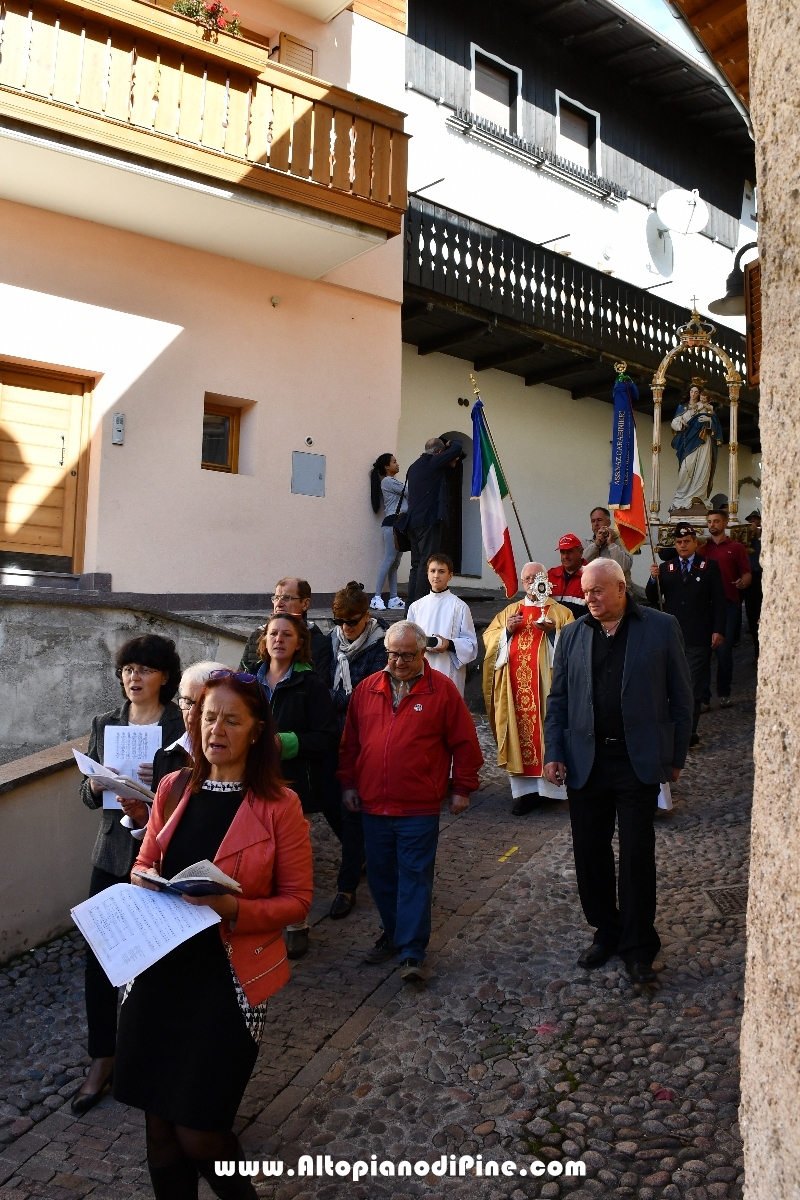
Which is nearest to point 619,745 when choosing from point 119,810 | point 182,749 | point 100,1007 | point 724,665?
point 182,749

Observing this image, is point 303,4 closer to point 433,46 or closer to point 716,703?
point 433,46

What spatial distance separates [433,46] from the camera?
15688 mm

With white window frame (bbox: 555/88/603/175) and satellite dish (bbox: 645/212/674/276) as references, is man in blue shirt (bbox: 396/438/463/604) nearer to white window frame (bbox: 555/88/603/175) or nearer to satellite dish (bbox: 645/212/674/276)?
white window frame (bbox: 555/88/603/175)

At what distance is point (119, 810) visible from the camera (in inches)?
174

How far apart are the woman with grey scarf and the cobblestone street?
212 millimetres

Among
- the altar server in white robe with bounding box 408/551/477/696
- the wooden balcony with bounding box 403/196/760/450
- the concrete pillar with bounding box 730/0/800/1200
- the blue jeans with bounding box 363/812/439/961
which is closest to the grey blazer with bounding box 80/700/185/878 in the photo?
the blue jeans with bounding box 363/812/439/961

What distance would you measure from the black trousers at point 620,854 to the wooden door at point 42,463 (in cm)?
761

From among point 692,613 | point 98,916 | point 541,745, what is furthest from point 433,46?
point 98,916

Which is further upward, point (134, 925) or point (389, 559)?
point (389, 559)

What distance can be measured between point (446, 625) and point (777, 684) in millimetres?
6761

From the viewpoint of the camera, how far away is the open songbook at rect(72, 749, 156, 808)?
13.2 feet

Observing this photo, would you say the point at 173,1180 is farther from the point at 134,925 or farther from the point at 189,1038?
the point at 134,925

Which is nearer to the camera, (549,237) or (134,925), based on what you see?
(134,925)

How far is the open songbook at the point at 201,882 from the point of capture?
9.66 ft
